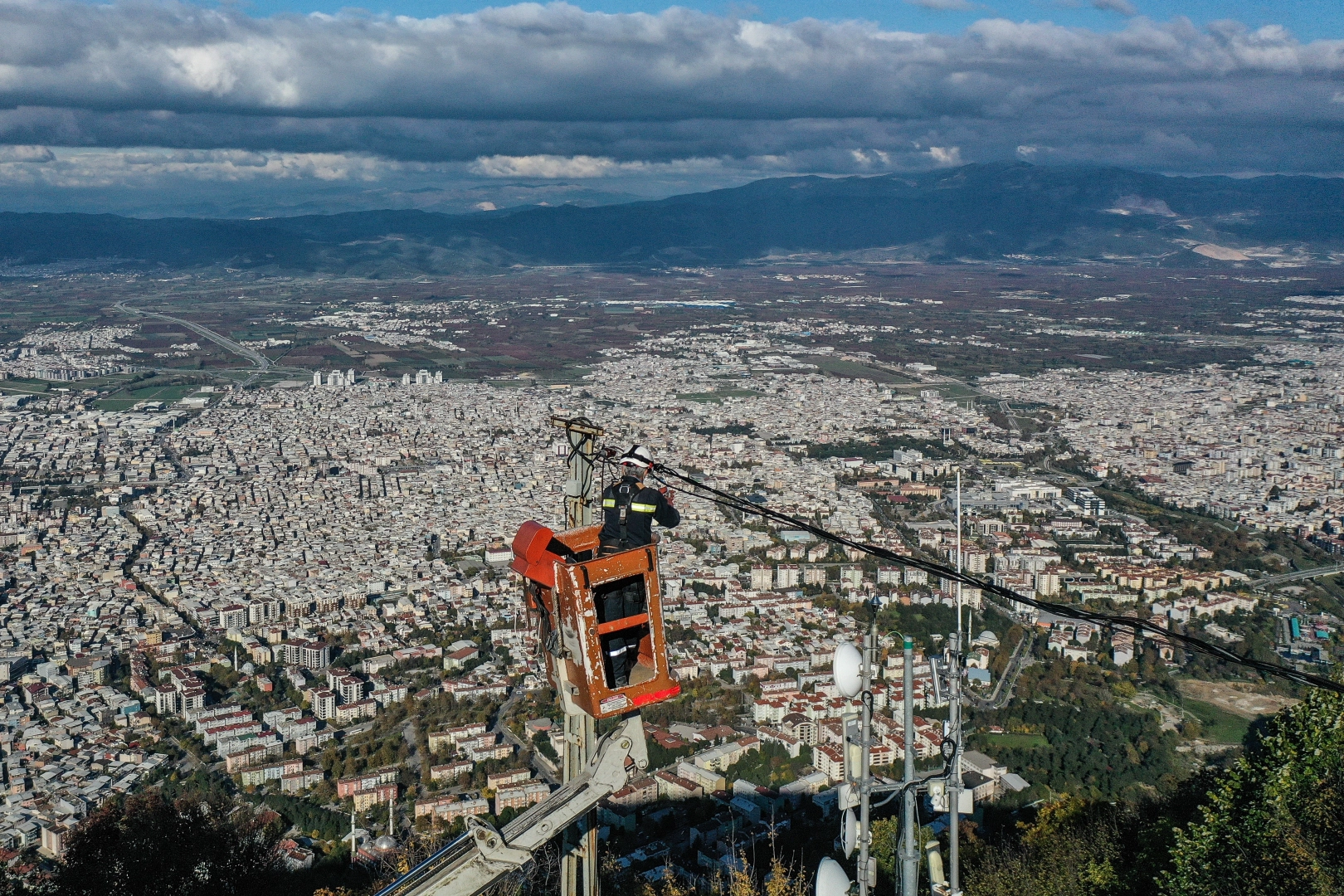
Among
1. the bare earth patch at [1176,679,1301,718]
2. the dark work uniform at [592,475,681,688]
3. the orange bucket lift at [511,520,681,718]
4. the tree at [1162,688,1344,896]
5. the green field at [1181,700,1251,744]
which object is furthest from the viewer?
the bare earth patch at [1176,679,1301,718]

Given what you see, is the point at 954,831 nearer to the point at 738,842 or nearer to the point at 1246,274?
the point at 738,842

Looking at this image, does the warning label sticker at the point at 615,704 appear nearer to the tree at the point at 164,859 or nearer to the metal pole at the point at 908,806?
the metal pole at the point at 908,806

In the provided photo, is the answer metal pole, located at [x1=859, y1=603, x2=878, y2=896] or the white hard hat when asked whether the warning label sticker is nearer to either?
metal pole, located at [x1=859, y1=603, x2=878, y2=896]

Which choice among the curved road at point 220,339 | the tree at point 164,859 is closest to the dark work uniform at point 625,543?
the tree at point 164,859

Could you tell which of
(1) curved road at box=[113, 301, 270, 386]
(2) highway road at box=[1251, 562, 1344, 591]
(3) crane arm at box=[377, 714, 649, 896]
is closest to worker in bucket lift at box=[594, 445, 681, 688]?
(3) crane arm at box=[377, 714, 649, 896]

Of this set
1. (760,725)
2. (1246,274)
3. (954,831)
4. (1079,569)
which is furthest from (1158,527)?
(1246,274)

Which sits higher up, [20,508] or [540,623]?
[540,623]
